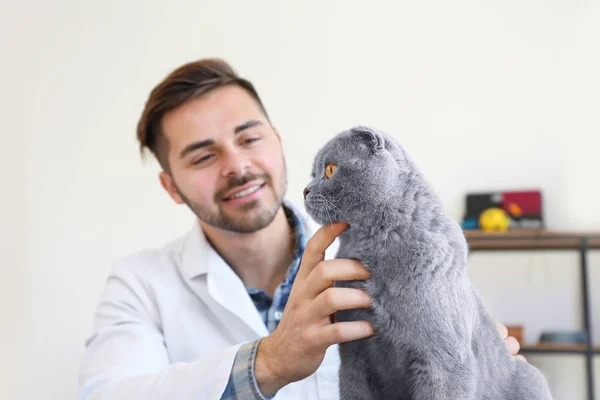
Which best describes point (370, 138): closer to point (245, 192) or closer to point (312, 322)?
point (312, 322)

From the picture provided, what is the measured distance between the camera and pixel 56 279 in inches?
116

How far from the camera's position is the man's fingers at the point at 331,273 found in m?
0.72

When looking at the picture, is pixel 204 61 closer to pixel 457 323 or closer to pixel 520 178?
pixel 457 323

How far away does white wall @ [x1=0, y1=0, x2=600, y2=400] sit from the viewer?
3014 millimetres

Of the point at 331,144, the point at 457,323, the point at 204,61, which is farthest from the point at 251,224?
the point at 457,323

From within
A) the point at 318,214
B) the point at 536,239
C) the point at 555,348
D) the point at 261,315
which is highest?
the point at 318,214

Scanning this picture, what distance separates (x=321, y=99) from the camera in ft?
10.8

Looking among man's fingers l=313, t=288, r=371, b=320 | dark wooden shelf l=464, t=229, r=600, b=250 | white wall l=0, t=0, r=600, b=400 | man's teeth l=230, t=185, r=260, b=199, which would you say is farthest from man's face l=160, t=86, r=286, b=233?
dark wooden shelf l=464, t=229, r=600, b=250

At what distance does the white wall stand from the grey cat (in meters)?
2.30

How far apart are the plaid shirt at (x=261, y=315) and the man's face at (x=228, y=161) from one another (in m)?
0.13

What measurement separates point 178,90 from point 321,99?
1.92 m

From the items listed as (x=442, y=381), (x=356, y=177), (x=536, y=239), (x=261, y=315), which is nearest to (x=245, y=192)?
(x=261, y=315)

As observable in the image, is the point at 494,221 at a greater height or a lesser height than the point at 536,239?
greater

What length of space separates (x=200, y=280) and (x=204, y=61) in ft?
1.90
